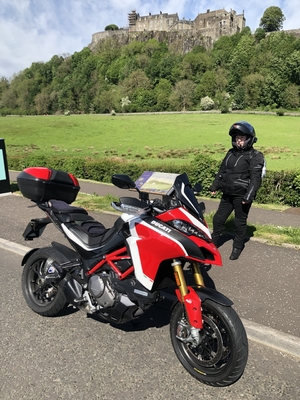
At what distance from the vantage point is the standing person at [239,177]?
16.6 ft

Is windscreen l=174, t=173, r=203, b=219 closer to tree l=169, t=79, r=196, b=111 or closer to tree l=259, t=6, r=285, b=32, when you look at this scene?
tree l=169, t=79, r=196, b=111

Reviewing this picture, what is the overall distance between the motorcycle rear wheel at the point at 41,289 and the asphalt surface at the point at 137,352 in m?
0.12

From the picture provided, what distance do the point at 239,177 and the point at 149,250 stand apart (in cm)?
276

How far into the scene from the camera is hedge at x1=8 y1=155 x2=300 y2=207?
1077 cm

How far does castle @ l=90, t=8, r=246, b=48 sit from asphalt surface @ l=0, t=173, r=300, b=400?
482ft

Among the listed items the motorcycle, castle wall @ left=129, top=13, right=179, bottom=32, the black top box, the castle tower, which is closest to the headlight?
the motorcycle

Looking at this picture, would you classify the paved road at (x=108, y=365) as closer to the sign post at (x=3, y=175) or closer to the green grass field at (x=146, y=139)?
the sign post at (x=3, y=175)

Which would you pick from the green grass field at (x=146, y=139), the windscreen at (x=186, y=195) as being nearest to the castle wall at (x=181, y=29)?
the green grass field at (x=146, y=139)

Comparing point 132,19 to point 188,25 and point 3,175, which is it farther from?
point 3,175

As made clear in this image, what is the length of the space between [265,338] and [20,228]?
17.8 feet

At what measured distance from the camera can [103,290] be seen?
329cm

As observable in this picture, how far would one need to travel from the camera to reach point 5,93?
125812mm

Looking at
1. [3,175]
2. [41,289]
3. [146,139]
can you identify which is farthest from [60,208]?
[146,139]

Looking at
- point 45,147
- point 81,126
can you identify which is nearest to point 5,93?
point 81,126
